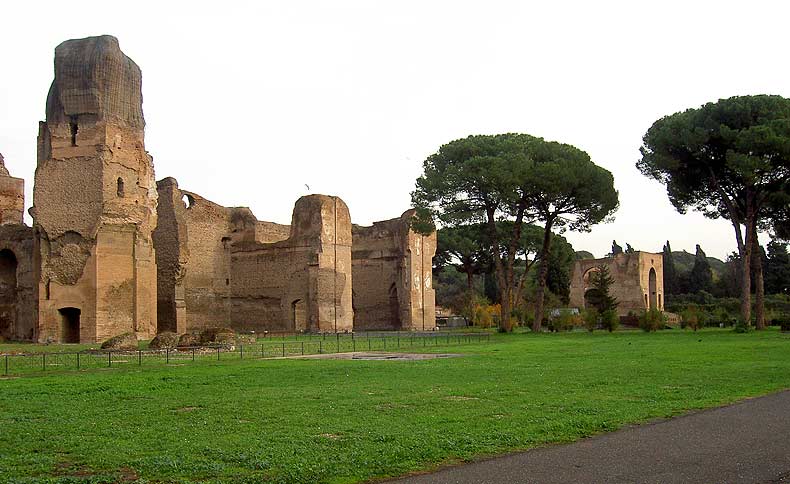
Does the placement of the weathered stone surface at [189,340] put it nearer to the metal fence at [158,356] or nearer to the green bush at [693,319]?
the metal fence at [158,356]

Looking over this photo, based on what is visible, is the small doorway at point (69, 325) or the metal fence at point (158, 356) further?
the small doorway at point (69, 325)

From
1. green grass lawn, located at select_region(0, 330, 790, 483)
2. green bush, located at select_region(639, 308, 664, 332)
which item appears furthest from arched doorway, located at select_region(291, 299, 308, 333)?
green grass lawn, located at select_region(0, 330, 790, 483)

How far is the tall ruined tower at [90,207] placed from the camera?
98.2ft

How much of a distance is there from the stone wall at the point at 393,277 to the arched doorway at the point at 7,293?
17.6 m

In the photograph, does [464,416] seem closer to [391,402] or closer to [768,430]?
[391,402]

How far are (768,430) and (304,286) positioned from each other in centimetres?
3270

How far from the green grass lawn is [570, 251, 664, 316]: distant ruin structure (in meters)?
40.0

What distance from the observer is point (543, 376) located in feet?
42.1

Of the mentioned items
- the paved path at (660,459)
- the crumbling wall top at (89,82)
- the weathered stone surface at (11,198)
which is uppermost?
the crumbling wall top at (89,82)

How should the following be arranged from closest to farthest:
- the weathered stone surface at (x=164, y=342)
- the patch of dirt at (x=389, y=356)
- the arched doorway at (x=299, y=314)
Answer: the patch of dirt at (x=389, y=356), the weathered stone surface at (x=164, y=342), the arched doorway at (x=299, y=314)

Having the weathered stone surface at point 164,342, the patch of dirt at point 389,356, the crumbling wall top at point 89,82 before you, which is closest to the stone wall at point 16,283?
the crumbling wall top at point 89,82

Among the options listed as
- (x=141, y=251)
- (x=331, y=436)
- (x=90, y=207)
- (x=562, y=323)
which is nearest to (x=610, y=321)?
(x=562, y=323)

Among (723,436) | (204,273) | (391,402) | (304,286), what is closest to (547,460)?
(723,436)

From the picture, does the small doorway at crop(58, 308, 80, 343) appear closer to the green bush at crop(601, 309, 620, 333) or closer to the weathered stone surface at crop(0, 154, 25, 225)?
the weathered stone surface at crop(0, 154, 25, 225)
